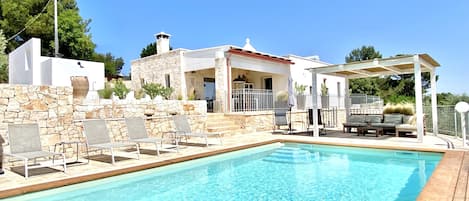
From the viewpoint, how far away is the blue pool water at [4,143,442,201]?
5.62 metres

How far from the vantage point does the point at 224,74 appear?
52.1 ft

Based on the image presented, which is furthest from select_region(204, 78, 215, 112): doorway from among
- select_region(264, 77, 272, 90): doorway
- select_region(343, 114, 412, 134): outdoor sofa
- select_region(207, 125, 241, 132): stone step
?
select_region(343, 114, 412, 134): outdoor sofa

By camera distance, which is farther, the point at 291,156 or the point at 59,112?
the point at 291,156

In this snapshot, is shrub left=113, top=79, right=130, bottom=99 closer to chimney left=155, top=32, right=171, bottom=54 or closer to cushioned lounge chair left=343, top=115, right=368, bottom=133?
chimney left=155, top=32, right=171, bottom=54

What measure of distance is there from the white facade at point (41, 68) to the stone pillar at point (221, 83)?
19.1ft

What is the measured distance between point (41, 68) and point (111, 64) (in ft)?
83.2

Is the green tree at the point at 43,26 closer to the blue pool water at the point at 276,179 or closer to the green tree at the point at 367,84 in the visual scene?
the blue pool water at the point at 276,179

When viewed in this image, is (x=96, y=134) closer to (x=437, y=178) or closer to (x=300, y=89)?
(x=437, y=178)

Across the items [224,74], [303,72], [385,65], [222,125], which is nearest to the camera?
[385,65]

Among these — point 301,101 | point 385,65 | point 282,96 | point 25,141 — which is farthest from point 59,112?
point 301,101

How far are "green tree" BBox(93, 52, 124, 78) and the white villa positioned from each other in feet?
54.5

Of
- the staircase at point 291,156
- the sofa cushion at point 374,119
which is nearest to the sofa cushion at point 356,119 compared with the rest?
the sofa cushion at point 374,119

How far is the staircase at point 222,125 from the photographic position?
44.4 feet

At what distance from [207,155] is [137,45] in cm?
3824
